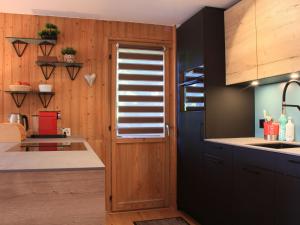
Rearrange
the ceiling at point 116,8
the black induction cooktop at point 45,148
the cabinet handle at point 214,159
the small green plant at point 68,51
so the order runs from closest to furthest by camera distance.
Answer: the black induction cooktop at point 45,148, the cabinet handle at point 214,159, the ceiling at point 116,8, the small green plant at point 68,51

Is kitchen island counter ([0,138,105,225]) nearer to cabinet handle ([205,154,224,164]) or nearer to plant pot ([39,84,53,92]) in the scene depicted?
cabinet handle ([205,154,224,164])

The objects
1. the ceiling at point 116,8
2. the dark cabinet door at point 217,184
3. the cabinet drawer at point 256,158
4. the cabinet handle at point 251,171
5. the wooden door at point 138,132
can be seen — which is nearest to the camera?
the cabinet drawer at point 256,158

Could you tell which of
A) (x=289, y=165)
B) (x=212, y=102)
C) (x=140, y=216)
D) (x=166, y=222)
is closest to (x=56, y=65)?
(x=212, y=102)

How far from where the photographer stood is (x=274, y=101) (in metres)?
2.96

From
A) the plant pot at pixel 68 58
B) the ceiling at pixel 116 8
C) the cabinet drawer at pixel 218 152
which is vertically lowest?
the cabinet drawer at pixel 218 152

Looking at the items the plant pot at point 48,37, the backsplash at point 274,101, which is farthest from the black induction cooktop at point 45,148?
the backsplash at point 274,101

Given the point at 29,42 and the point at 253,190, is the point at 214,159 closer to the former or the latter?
the point at 253,190

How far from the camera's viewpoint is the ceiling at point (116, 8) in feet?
10.1

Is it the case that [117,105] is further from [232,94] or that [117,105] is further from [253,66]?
[253,66]

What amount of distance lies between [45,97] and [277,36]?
2500 mm

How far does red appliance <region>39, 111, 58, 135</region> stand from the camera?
123 inches

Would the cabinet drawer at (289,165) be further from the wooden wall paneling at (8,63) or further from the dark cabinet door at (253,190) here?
the wooden wall paneling at (8,63)

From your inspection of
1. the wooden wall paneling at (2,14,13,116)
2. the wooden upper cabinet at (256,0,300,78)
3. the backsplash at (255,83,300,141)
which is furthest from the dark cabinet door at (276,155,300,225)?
the wooden wall paneling at (2,14,13,116)

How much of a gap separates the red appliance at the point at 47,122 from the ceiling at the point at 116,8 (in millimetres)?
1139
